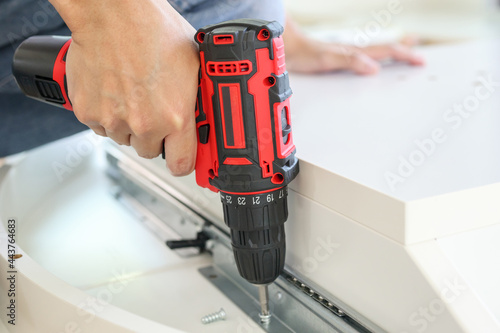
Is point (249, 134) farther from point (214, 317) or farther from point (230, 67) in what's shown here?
point (214, 317)

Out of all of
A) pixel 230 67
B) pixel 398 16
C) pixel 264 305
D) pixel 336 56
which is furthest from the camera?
pixel 398 16

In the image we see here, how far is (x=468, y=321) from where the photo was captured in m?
0.54

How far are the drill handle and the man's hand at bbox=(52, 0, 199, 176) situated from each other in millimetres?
110

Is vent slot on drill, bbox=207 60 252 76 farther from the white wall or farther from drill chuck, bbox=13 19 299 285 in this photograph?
the white wall

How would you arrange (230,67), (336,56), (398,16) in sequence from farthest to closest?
1. (398,16)
2. (336,56)
3. (230,67)

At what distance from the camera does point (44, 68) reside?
834 mm

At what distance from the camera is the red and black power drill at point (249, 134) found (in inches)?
25.0

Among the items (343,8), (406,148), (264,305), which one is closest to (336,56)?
(406,148)

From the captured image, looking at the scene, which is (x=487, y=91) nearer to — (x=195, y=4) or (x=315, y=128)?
(x=315, y=128)

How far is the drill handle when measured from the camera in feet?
2.68

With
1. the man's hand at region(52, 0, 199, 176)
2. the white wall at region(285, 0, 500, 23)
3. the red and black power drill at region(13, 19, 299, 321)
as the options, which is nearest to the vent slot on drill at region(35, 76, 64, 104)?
the man's hand at region(52, 0, 199, 176)

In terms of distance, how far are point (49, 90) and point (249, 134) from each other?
1.22 ft

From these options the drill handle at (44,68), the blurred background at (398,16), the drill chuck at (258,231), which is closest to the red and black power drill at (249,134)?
the drill chuck at (258,231)

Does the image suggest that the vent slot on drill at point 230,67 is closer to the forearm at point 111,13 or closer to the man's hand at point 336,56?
the forearm at point 111,13
